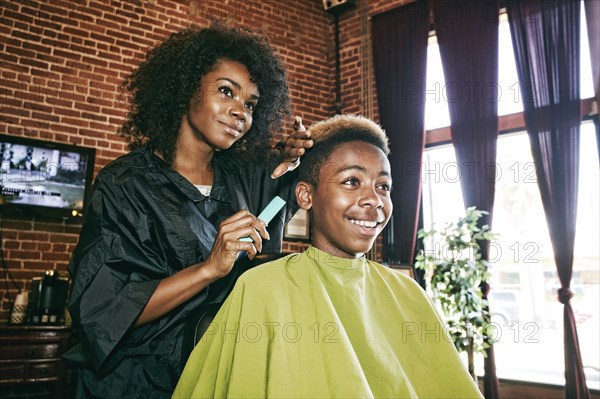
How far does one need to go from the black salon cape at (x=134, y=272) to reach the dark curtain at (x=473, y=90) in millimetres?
3260

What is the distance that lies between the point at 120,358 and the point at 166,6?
4051 millimetres

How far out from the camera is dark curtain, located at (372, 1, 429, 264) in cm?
464

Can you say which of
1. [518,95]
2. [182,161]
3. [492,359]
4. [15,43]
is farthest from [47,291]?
[518,95]

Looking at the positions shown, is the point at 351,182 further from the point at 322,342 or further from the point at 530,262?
A: the point at 530,262

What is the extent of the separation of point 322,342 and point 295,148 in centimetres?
61

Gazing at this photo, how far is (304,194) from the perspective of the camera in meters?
1.56

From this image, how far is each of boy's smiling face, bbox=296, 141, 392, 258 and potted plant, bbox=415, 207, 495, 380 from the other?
2504 millimetres

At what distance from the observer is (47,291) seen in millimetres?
3459

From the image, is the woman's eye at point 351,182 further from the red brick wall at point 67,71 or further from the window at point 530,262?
the window at point 530,262

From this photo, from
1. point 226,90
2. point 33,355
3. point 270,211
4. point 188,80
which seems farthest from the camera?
point 33,355


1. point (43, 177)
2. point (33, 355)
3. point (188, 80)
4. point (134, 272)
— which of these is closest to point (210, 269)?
point (134, 272)

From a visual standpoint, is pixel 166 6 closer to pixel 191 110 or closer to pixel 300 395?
pixel 191 110

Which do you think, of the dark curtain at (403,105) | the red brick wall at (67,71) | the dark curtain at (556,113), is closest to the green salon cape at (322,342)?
the red brick wall at (67,71)

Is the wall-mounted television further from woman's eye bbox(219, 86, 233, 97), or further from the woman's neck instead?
woman's eye bbox(219, 86, 233, 97)
